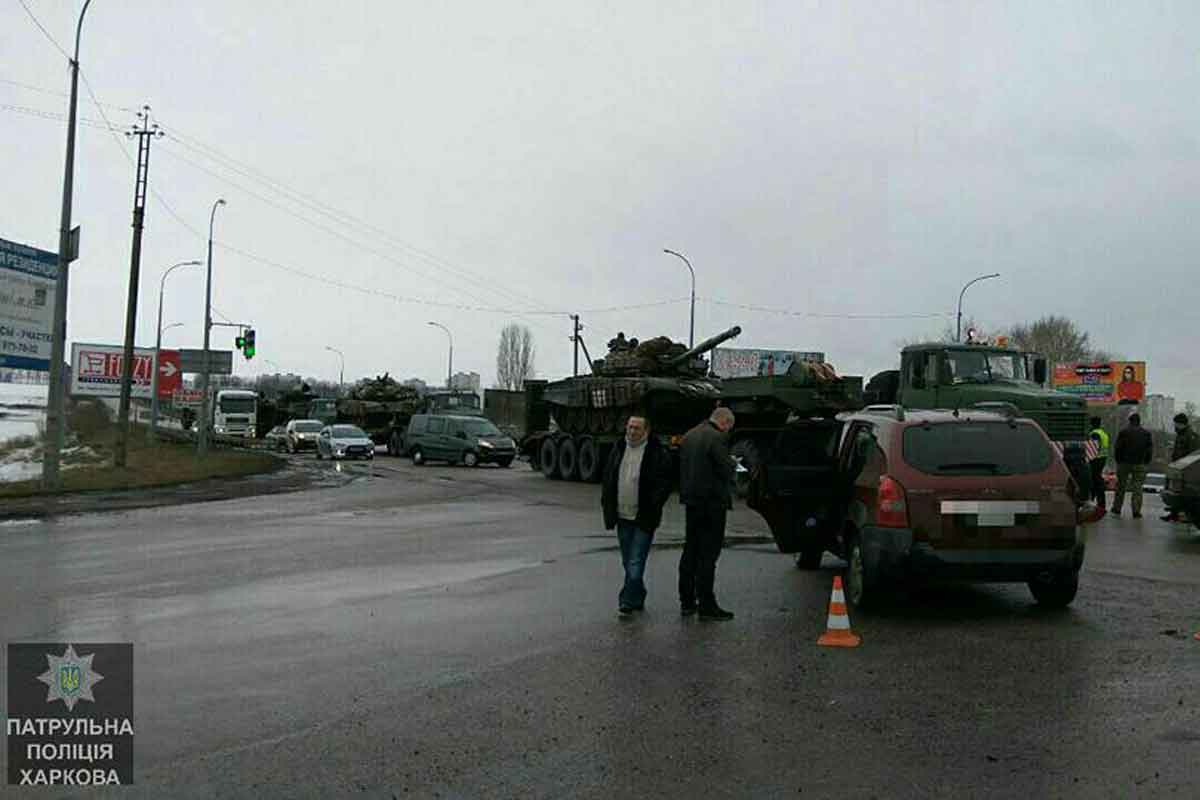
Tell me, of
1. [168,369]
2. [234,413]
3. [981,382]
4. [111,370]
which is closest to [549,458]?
[981,382]

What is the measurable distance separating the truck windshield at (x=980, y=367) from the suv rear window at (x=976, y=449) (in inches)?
440

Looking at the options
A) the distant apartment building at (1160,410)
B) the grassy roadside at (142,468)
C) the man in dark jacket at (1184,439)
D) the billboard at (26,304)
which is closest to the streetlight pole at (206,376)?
the grassy roadside at (142,468)

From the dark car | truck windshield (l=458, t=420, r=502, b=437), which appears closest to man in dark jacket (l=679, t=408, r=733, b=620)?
the dark car

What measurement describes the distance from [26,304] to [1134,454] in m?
20.6

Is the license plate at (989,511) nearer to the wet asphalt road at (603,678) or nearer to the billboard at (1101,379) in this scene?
the wet asphalt road at (603,678)

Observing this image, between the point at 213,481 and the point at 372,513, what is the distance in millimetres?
9622

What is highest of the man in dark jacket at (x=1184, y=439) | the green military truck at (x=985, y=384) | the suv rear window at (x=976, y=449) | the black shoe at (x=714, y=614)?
the green military truck at (x=985, y=384)

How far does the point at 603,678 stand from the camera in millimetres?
7055

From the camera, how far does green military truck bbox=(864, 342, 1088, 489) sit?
18859 millimetres

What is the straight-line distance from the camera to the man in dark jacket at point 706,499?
354 inches

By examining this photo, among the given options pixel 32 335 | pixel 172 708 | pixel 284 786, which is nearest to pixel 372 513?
pixel 32 335

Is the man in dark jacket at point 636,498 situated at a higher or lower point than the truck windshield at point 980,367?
lower

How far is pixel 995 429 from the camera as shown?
9.00 meters

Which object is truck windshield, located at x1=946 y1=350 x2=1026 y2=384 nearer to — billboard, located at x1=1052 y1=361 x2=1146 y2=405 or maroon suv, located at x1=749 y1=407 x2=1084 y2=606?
maroon suv, located at x1=749 y1=407 x2=1084 y2=606
